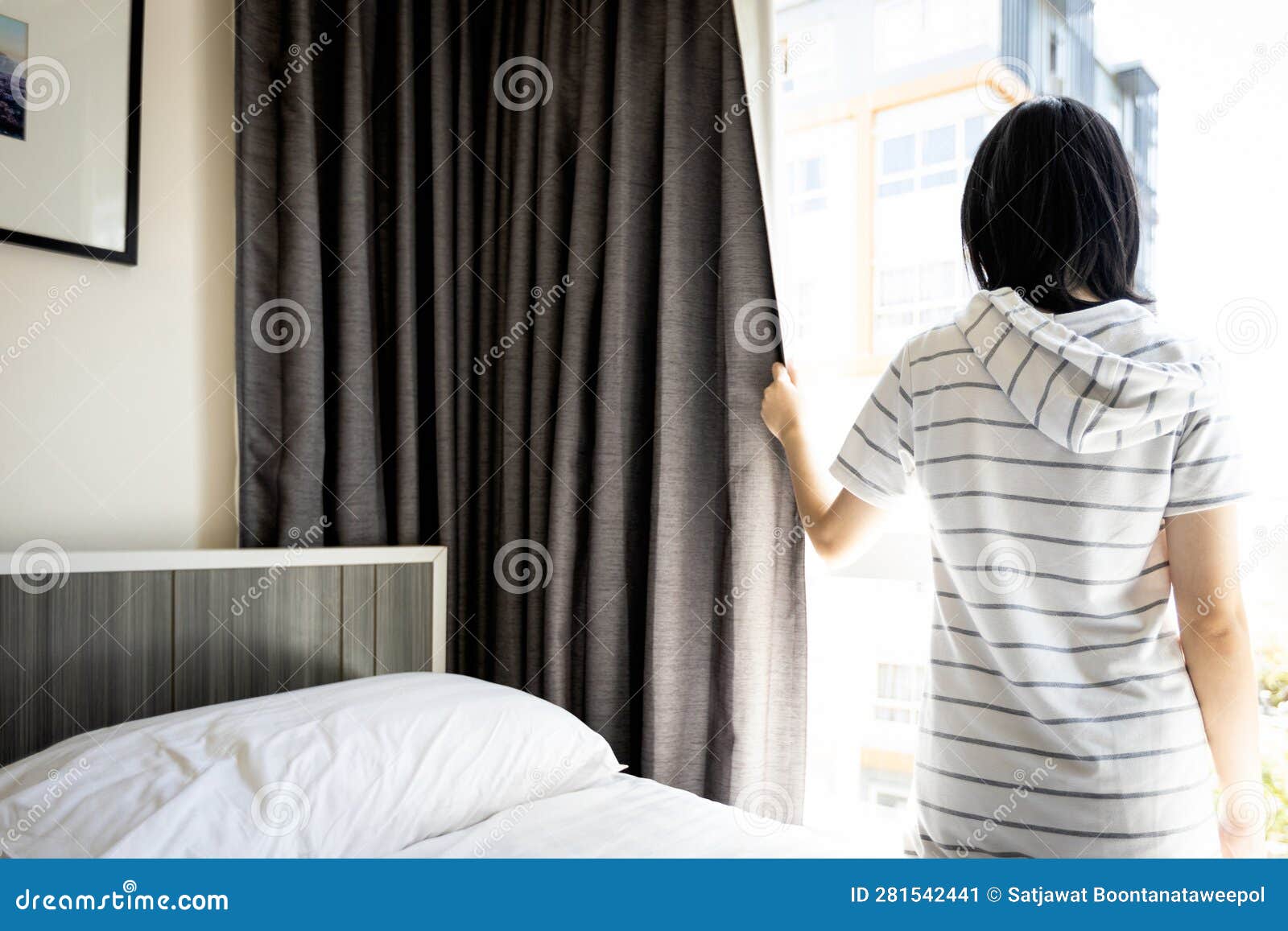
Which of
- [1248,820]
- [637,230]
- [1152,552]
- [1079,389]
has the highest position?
[637,230]

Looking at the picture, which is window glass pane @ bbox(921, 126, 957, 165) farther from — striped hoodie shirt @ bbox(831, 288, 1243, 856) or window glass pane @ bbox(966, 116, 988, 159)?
striped hoodie shirt @ bbox(831, 288, 1243, 856)

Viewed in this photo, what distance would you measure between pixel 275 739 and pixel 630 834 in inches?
20.9

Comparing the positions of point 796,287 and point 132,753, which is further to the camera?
point 796,287

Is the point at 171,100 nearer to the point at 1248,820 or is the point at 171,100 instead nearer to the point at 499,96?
the point at 499,96

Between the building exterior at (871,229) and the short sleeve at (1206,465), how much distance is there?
765mm

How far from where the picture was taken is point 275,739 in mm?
1288

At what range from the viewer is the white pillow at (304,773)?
3.64ft

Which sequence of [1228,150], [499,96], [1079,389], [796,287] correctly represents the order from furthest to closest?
[499,96] < [796,287] < [1228,150] < [1079,389]

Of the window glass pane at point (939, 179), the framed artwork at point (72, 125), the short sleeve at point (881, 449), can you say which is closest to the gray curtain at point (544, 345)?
the framed artwork at point (72, 125)

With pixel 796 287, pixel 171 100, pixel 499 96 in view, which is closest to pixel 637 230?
pixel 796 287

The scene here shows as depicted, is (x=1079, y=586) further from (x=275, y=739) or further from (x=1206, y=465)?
(x=275, y=739)
